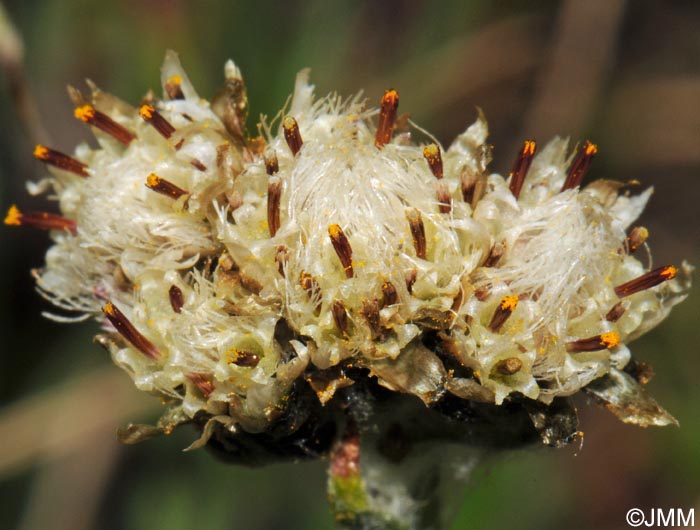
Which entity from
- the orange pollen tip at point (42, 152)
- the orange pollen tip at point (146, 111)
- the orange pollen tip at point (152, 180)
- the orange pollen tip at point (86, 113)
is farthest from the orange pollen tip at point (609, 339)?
the orange pollen tip at point (42, 152)

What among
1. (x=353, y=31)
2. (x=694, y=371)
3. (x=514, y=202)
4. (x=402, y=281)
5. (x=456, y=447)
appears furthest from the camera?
(x=353, y=31)

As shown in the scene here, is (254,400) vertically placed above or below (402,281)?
below

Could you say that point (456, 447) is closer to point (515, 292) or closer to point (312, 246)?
point (515, 292)

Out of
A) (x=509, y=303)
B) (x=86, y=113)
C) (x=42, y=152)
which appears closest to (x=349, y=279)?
(x=509, y=303)

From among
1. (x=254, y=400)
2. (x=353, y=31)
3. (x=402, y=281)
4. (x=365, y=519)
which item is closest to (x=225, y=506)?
(x=365, y=519)
